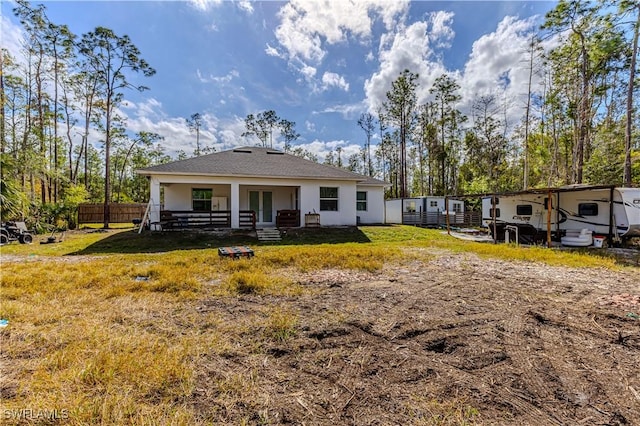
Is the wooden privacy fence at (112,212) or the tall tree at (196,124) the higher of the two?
the tall tree at (196,124)

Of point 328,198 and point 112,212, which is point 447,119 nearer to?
point 328,198

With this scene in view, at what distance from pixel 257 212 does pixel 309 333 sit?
1278cm

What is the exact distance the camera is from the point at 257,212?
1546 cm

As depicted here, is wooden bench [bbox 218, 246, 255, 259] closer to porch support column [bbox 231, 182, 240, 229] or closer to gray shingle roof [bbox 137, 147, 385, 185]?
porch support column [bbox 231, 182, 240, 229]

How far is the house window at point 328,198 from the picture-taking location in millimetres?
14605

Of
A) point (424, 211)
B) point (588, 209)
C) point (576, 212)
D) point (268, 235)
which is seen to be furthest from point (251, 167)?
point (588, 209)

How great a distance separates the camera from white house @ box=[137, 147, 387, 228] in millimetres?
12531

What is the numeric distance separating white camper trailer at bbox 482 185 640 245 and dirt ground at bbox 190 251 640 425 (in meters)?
7.48

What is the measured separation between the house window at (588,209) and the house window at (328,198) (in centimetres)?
1082

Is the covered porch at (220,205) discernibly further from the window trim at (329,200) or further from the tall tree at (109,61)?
the tall tree at (109,61)

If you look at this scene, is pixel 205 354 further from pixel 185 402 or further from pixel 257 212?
pixel 257 212

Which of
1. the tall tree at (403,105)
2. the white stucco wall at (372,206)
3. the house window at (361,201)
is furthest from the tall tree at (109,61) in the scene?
the tall tree at (403,105)

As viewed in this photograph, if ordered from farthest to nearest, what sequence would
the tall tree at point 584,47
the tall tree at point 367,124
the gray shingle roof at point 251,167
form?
the tall tree at point 367,124 < the tall tree at point 584,47 < the gray shingle roof at point 251,167

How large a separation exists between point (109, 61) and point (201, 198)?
11659mm
